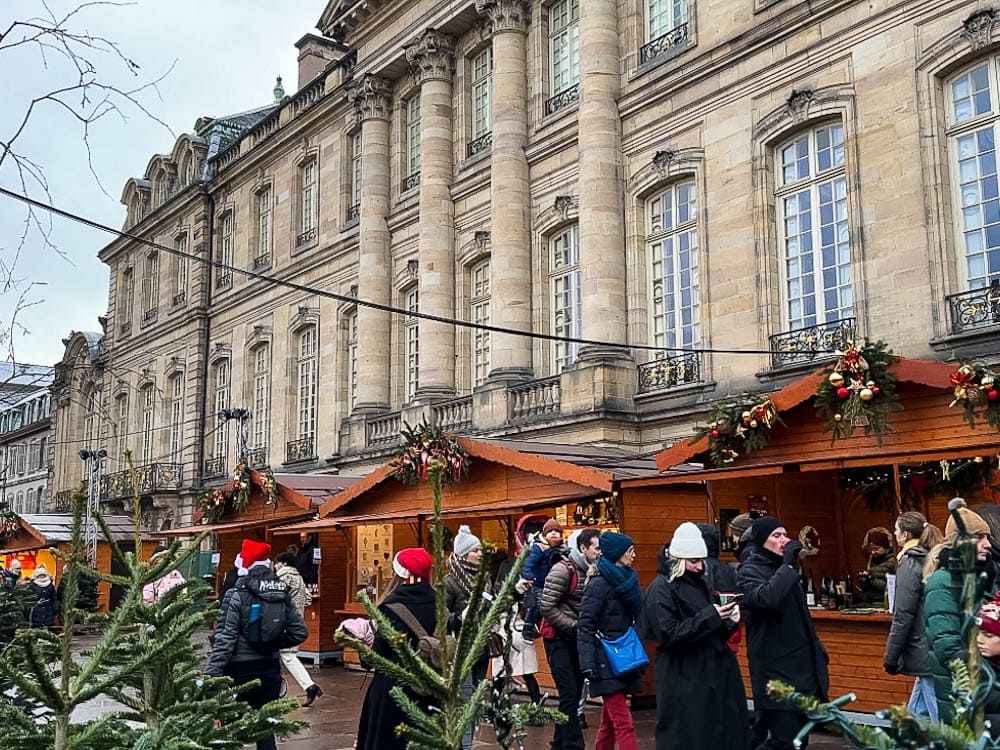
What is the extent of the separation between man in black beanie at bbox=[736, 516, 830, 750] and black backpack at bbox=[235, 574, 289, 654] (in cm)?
293

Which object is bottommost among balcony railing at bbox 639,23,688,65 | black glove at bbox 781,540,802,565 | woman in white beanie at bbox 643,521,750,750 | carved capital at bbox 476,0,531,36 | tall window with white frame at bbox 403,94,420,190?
woman in white beanie at bbox 643,521,750,750

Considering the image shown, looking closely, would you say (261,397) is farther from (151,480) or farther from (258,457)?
(151,480)

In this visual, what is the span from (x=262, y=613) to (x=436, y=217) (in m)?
15.1

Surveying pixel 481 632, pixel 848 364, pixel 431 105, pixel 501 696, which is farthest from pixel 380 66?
pixel 481 632

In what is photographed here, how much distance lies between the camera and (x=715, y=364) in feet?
52.7

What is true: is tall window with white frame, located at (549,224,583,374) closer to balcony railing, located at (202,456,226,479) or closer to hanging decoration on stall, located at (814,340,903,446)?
hanging decoration on stall, located at (814,340,903,446)

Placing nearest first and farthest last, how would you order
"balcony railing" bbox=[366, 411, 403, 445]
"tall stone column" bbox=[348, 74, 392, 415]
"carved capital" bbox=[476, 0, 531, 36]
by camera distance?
"carved capital" bbox=[476, 0, 531, 36]
"balcony railing" bbox=[366, 411, 403, 445]
"tall stone column" bbox=[348, 74, 392, 415]

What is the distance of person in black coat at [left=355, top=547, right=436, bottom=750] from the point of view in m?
5.82

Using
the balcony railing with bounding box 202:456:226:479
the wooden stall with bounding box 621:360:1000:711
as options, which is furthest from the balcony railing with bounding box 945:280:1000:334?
the balcony railing with bounding box 202:456:226:479

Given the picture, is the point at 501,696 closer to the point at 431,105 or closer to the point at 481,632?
the point at 481,632

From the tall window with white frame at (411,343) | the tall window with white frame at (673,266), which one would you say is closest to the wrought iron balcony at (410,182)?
the tall window with white frame at (411,343)

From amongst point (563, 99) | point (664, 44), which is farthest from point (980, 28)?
point (563, 99)

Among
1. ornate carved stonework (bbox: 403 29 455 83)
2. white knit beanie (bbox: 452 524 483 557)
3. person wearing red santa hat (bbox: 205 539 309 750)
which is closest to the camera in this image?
person wearing red santa hat (bbox: 205 539 309 750)

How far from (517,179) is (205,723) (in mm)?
16293
